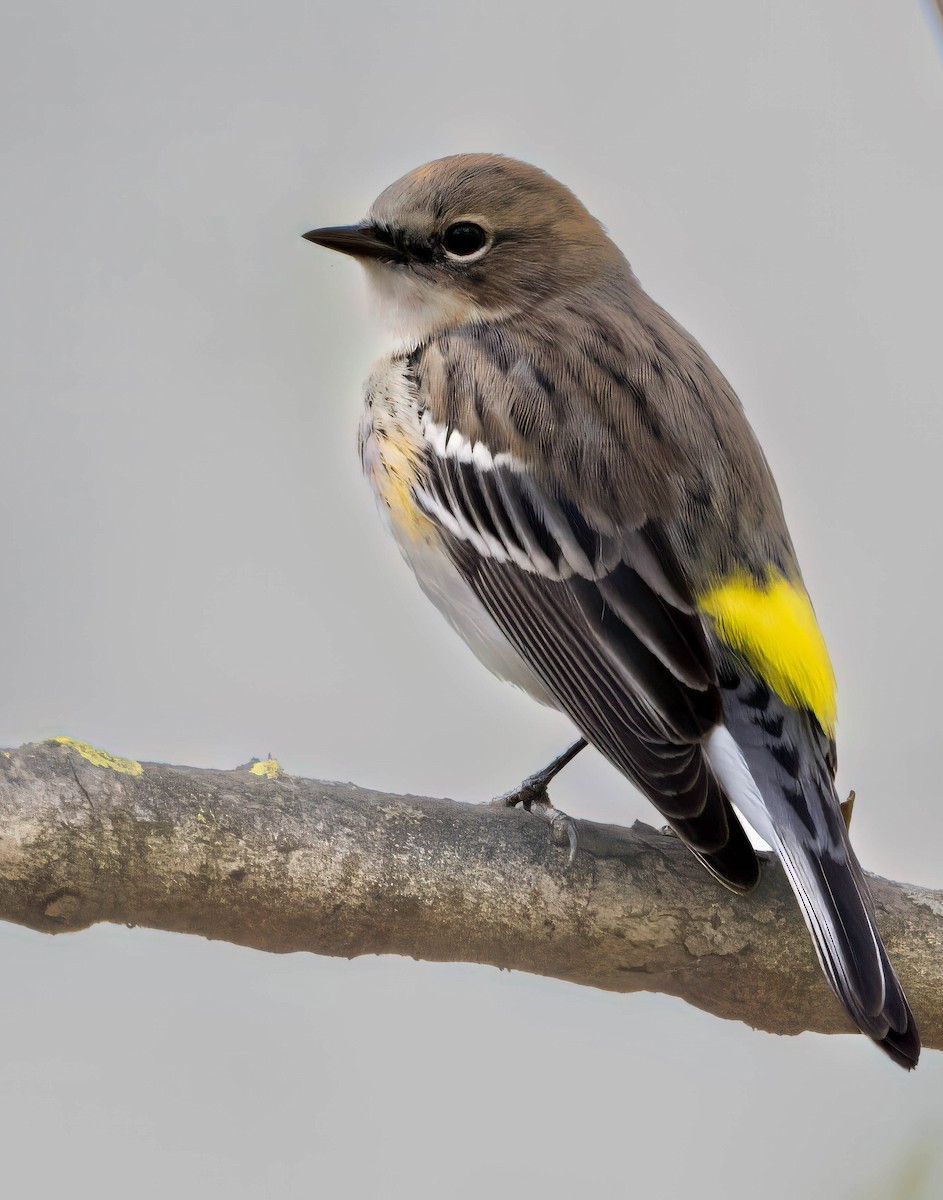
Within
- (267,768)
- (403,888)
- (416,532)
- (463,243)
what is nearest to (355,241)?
(463,243)

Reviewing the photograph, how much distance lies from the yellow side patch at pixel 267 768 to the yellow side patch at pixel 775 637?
1.58 ft

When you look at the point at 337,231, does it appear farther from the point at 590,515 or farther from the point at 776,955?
the point at 776,955

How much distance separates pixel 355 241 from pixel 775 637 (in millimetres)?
700

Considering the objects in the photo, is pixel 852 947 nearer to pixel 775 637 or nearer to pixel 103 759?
pixel 775 637

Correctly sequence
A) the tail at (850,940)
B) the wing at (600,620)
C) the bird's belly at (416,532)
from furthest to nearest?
1. the bird's belly at (416,532)
2. the wing at (600,620)
3. the tail at (850,940)

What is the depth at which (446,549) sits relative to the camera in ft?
4.69

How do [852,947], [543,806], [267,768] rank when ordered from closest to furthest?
[852,947] → [267,768] → [543,806]

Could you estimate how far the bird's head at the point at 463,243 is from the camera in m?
1.50

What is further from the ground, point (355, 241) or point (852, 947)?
point (355, 241)

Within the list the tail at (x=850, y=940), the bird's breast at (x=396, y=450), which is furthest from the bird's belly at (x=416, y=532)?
the tail at (x=850, y=940)

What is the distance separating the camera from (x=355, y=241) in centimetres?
150

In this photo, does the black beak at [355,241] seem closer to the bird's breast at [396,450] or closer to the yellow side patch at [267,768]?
the bird's breast at [396,450]

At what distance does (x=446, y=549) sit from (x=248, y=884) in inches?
18.4

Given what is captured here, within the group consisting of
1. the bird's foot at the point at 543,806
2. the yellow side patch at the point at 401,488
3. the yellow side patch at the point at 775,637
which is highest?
the yellow side patch at the point at 775,637
